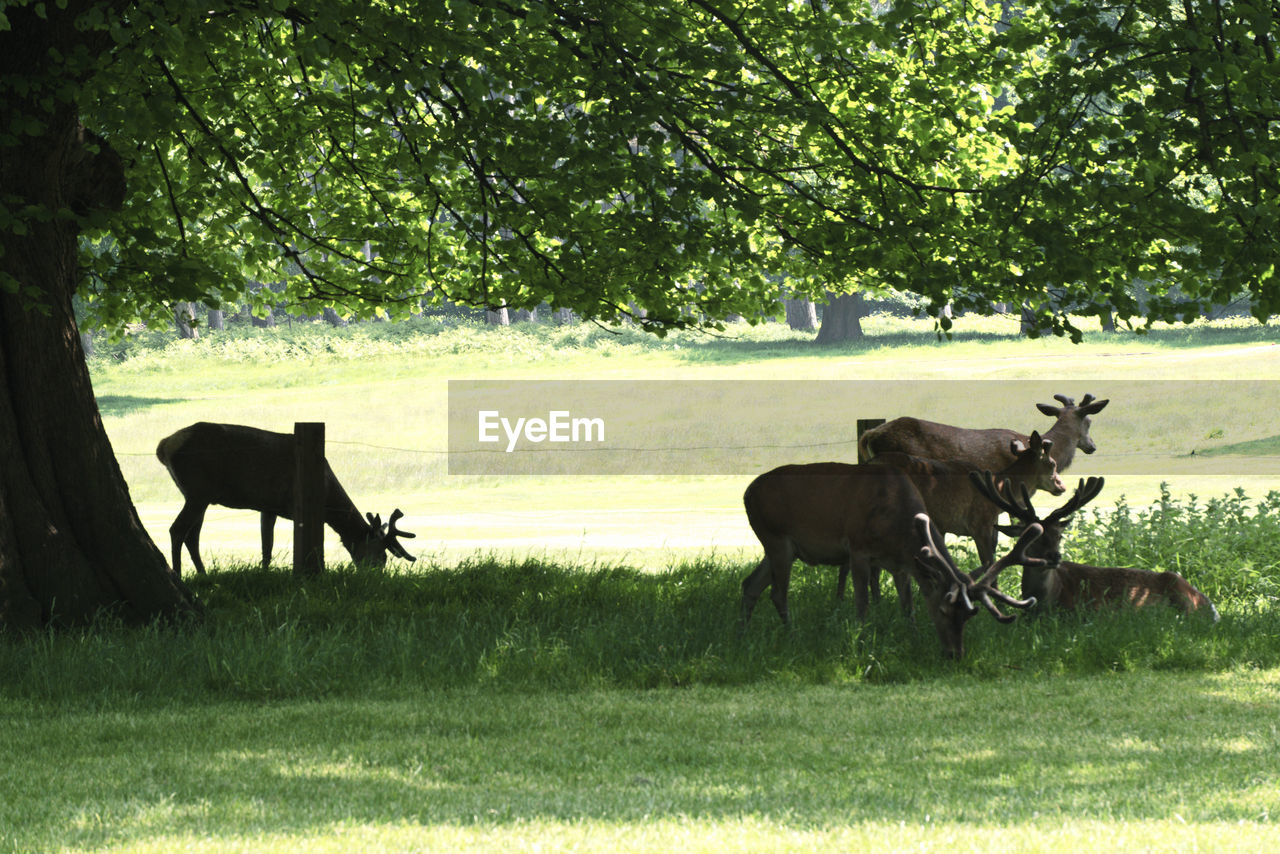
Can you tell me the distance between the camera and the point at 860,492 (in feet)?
34.7

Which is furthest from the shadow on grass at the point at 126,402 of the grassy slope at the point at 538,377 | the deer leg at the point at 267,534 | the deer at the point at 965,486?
the deer at the point at 965,486

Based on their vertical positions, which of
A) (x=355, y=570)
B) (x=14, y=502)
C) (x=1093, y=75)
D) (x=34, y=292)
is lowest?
(x=355, y=570)

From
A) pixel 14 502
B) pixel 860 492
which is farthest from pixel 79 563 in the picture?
pixel 860 492

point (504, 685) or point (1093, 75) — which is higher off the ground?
point (1093, 75)

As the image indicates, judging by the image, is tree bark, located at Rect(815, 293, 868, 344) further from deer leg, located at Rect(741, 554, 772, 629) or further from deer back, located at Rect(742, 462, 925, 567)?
deer back, located at Rect(742, 462, 925, 567)

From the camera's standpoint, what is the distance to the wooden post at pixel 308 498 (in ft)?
48.0

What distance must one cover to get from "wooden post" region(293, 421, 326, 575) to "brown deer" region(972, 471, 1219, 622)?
23.6ft

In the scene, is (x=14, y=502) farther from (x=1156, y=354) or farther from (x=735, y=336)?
(x=735, y=336)

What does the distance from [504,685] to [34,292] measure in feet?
15.0

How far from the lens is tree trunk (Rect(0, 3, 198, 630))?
11.2 meters

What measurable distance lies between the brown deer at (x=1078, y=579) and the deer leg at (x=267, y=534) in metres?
8.23

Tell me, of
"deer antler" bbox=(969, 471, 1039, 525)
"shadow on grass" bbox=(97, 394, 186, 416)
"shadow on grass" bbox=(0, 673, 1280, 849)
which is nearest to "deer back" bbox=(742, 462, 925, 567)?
"deer antler" bbox=(969, 471, 1039, 525)

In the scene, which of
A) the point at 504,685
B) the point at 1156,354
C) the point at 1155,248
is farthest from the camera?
the point at 1156,354

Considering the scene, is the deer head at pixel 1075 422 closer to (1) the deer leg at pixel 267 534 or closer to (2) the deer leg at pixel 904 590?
(2) the deer leg at pixel 904 590
